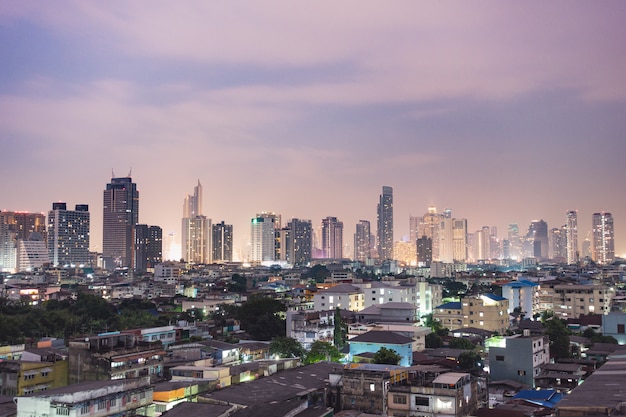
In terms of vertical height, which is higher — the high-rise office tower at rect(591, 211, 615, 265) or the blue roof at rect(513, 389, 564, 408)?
the high-rise office tower at rect(591, 211, 615, 265)

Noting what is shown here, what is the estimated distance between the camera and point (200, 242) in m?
129

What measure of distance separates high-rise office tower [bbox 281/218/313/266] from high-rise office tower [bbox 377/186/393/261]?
2287 cm

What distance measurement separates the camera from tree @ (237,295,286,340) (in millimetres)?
26703

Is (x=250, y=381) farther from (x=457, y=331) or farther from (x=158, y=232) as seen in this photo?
(x=158, y=232)

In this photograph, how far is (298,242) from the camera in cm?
13250

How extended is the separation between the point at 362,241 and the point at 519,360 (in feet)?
477

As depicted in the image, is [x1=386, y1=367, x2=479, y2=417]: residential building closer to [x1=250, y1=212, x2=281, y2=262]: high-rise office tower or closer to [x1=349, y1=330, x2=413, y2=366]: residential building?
[x1=349, y1=330, x2=413, y2=366]: residential building

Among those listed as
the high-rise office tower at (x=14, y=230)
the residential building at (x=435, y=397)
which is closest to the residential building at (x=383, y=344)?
the residential building at (x=435, y=397)

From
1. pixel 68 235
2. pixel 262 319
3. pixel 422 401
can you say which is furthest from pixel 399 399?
pixel 68 235

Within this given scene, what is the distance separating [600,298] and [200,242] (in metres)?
102

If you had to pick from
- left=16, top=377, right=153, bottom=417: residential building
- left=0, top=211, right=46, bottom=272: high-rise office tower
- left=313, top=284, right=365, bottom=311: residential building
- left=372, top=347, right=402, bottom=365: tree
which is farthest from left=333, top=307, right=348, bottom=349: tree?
left=0, top=211, right=46, bottom=272: high-rise office tower

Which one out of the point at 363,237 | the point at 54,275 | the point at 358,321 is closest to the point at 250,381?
the point at 358,321

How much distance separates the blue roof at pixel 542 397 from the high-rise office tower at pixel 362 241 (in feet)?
475

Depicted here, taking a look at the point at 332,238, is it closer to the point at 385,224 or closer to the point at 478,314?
the point at 385,224
